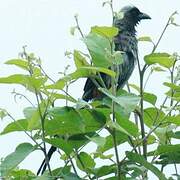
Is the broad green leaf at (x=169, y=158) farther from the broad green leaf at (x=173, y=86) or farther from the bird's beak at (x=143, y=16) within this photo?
the bird's beak at (x=143, y=16)

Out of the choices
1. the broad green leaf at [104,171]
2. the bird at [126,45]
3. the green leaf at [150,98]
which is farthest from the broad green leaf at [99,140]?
the bird at [126,45]

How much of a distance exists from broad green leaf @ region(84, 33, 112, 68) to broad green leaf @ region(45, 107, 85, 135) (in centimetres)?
16

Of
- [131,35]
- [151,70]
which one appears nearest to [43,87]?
[151,70]

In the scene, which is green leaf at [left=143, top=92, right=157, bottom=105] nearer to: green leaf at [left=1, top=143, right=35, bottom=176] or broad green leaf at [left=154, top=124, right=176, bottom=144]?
broad green leaf at [left=154, top=124, right=176, bottom=144]

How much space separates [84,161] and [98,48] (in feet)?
1.12

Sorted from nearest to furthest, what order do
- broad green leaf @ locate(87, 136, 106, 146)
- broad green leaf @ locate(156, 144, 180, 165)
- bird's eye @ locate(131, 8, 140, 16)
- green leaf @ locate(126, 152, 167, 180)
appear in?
1. broad green leaf @ locate(87, 136, 106, 146)
2. green leaf @ locate(126, 152, 167, 180)
3. broad green leaf @ locate(156, 144, 180, 165)
4. bird's eye @ locate(131, 8, 140, 16)

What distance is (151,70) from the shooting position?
1699 mm

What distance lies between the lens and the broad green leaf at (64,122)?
134 cm

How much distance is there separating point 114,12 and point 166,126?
0.35 meters

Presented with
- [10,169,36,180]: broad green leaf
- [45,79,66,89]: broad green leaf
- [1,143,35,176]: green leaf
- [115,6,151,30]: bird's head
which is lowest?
[10,169,36,180]: broad green leaf

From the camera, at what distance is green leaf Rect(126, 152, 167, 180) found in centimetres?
139

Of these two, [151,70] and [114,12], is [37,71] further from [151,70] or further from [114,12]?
[151,70]

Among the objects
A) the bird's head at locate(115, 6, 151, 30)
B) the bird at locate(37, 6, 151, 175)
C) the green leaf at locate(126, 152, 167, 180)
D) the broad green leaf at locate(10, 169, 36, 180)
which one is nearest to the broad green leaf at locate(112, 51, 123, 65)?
the green leaf at locate(126, 152, 167, 180)

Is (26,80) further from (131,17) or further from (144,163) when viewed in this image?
(131,17)
